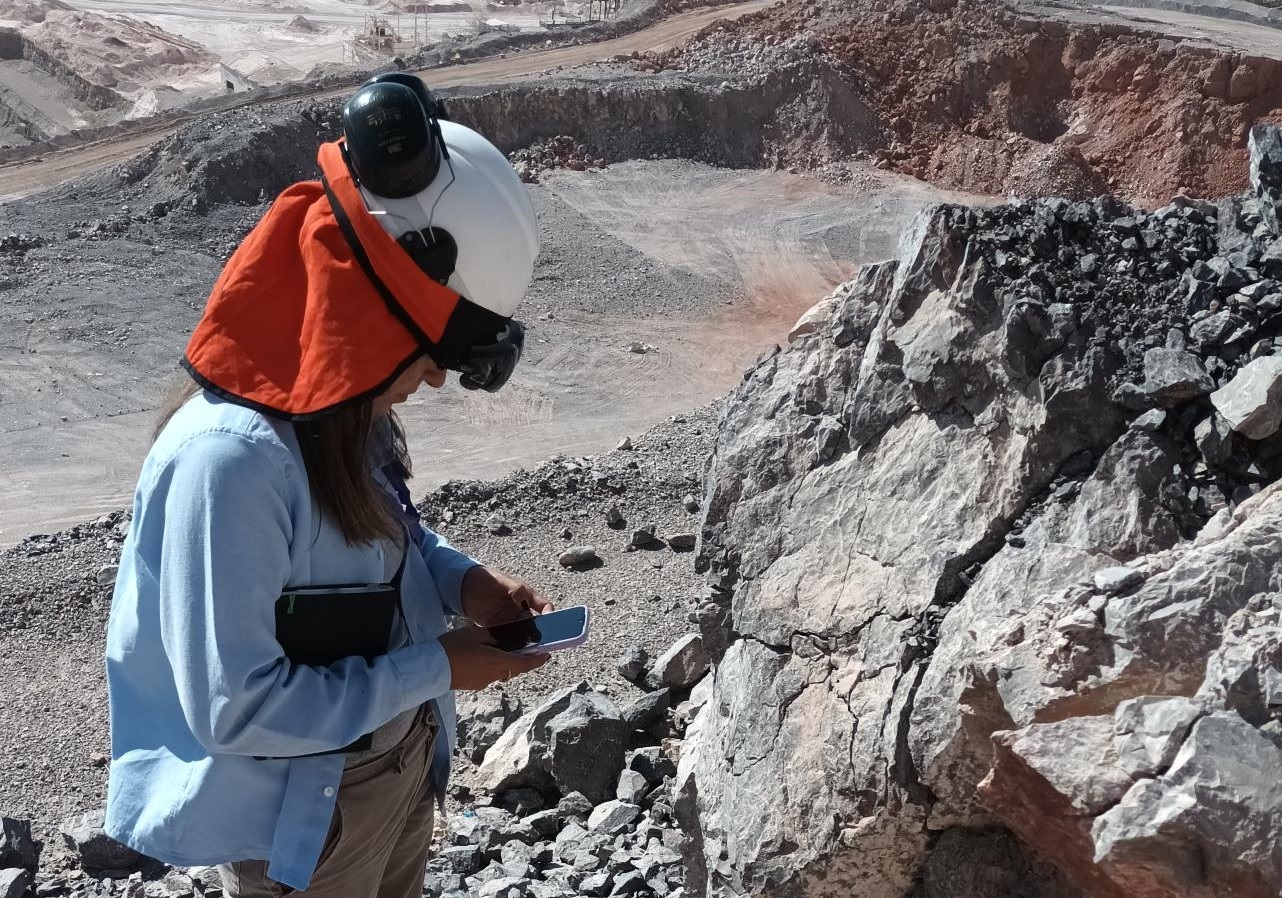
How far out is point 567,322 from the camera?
16.4 metres

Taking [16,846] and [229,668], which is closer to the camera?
[229,668]

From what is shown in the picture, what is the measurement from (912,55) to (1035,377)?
22.0 m

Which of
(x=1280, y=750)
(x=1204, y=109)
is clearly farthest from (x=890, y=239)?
(x=1280, y=750)

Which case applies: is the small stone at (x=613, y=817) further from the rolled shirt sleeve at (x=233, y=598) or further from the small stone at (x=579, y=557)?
the rolled shirt sleeve at (x=233, y=598)

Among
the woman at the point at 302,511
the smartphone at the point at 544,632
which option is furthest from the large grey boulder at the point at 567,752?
the woman at the point at 302,511

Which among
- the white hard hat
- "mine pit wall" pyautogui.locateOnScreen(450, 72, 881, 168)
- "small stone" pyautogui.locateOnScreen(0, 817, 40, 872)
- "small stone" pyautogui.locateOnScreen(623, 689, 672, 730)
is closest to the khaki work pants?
the white hard hat

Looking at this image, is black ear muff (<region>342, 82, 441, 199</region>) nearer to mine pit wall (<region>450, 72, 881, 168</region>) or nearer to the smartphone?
the smartphone

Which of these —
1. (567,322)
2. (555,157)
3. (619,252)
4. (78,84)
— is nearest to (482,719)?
(567,322)

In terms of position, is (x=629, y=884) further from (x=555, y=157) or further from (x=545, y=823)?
(x=555, y=157)

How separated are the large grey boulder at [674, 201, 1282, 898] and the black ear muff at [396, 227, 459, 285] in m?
1.55

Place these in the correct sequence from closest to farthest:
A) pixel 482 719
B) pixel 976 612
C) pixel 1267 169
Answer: pixel 976 612
pixel 1267 169
pixel 482 719

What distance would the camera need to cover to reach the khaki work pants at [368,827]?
2.37 meters

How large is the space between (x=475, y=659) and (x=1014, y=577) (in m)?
1.45

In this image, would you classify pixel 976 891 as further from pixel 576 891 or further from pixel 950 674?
pixel 576 891
